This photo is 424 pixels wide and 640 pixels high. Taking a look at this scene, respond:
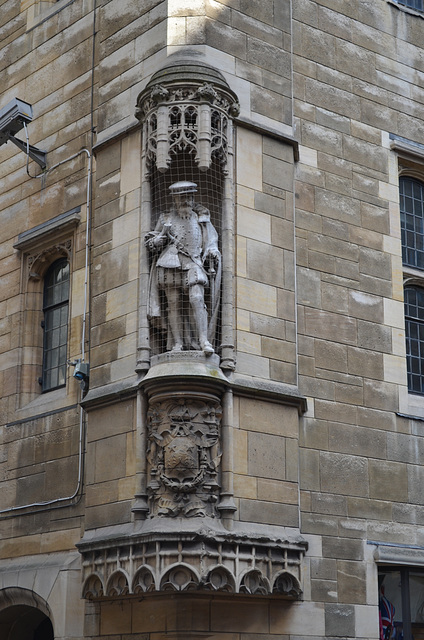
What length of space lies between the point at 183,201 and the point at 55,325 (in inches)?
136

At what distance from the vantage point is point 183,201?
12.7 m

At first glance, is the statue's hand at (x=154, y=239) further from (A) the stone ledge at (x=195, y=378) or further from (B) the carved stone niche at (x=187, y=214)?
(A) the stone ledge at (x=195, y=378)

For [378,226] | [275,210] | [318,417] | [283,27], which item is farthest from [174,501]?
[283,27]

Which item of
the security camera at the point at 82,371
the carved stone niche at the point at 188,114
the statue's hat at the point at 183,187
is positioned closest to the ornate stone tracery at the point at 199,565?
the security camera at the point at 82,371

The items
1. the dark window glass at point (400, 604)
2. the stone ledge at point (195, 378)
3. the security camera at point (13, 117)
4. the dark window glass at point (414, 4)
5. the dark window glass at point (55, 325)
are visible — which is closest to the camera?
the stone ledge at point (195, 378)

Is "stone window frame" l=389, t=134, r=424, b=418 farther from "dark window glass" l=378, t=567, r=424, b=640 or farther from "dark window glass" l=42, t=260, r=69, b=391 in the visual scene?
"dark window glass" l=42, t=260, r=69, b=391

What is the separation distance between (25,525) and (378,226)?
6219 mm

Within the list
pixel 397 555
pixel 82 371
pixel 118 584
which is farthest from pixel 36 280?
pixel 397 555

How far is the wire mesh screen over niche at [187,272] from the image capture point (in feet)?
40.3

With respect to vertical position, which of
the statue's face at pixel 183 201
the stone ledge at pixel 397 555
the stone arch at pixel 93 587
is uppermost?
the statue's face at pixel 183 201

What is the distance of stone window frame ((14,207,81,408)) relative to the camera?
14875 millimetres

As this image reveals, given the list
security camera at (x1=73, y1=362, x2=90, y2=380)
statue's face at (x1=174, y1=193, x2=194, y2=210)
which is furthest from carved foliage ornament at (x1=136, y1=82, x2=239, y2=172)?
security camera at (x1=73, y1=362, x2=90, y2=380)

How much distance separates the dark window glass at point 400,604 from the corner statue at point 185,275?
12.9 feet

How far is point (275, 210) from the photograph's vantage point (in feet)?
44.0
